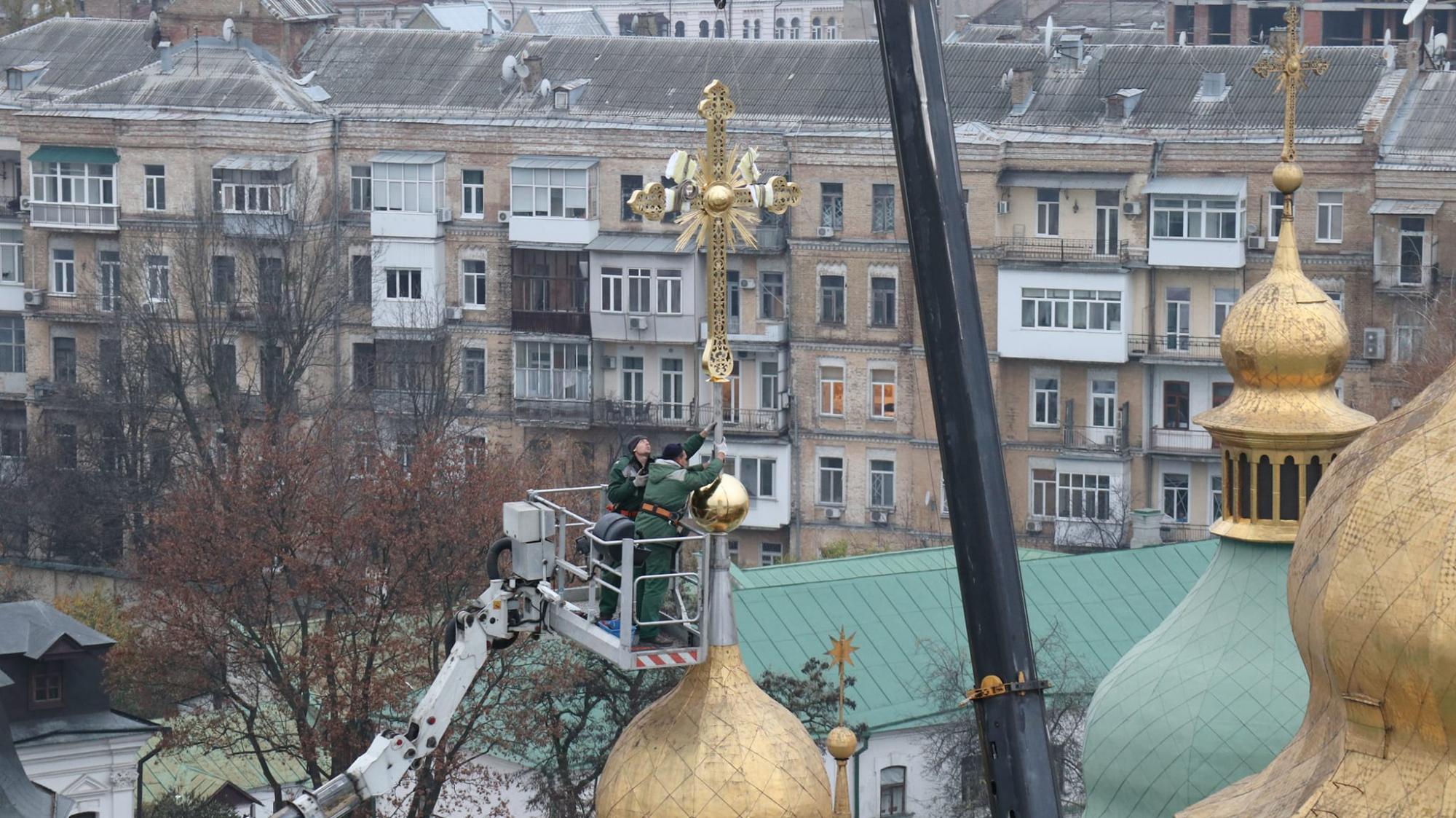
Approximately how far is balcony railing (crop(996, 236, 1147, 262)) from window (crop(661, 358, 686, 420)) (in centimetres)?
1034

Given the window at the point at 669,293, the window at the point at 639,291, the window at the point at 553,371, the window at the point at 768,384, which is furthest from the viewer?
the window at the point at 553,371

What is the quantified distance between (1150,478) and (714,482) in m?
73.7

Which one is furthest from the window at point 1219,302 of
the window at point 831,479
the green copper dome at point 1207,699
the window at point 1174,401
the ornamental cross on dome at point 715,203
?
the ornamental cross on dome at point 715,203

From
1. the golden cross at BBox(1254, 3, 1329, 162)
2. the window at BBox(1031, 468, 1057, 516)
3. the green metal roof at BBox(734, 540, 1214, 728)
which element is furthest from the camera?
the window at BBox(1031, 468, 1057, 516)

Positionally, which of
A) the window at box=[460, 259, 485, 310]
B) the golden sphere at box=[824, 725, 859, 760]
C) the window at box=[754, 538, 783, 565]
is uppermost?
the window at box=[460, 259, 485, 310]

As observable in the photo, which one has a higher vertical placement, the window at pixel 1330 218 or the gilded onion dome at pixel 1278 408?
the window at pixel 1330 218

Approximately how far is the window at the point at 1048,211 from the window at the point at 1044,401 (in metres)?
4.24

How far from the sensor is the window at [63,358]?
112 metres

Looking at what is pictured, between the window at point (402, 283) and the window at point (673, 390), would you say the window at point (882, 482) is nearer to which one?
the window at point (673, 390)

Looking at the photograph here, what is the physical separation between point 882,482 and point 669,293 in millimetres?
8380

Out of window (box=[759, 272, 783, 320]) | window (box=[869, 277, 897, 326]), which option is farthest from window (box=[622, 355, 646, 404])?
window (box=[869, 277, 897, 326])

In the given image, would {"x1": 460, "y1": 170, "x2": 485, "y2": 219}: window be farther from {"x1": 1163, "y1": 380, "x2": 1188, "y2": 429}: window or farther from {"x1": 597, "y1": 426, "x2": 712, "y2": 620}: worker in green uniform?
{"x1": 597, "y1": 426, "x2": 712, "y2": 620}: worker in green uniform

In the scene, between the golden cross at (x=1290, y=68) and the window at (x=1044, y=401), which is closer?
the golden cross at (x=1290, y=68)

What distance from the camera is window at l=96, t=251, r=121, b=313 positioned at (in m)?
111
